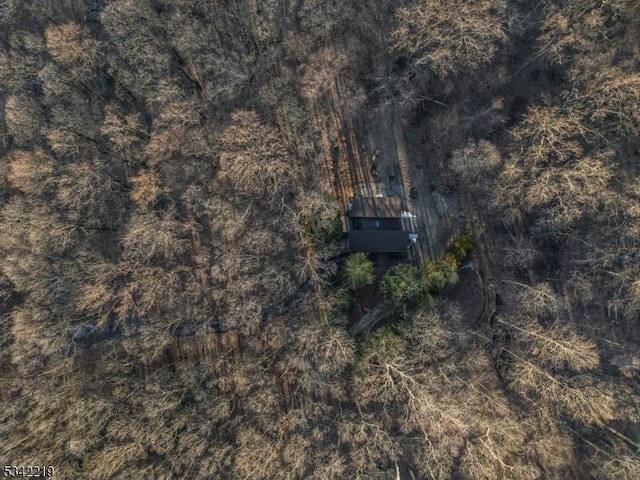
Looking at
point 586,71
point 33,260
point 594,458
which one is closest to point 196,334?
point 33,260

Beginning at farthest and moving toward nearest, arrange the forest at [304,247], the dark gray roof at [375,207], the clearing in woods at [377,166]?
the clearing in woods at [377,166]
the dark gray roof at [375,207]
the forest at [304,247]

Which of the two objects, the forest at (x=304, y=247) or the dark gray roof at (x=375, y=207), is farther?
→ the dark gray roof at (x=375, y=207)

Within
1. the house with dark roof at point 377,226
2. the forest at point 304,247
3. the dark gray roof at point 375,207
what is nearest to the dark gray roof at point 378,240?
the house with dark roof at point 377,226

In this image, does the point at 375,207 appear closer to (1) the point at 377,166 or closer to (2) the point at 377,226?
(2) the point at 377,226

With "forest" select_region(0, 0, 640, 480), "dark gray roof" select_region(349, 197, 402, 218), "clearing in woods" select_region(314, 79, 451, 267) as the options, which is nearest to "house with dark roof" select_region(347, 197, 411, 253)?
"dark gray roof" select_region(349, 197, 402, 218)

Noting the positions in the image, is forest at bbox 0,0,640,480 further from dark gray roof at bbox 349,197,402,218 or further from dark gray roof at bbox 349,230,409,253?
dark gray roof at bbox 349,197,402,218

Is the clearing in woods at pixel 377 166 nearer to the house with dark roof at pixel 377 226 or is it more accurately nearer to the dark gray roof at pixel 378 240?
the house with dark roof at pixel 377 226

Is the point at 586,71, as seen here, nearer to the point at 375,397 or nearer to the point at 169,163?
the point at 375,397
